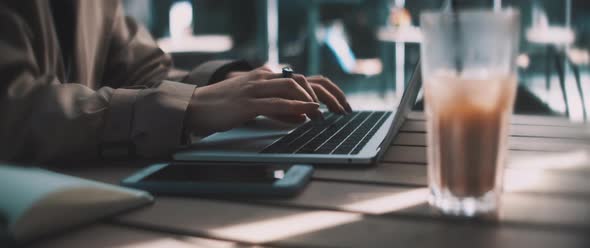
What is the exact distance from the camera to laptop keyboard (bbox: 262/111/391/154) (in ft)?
2.24

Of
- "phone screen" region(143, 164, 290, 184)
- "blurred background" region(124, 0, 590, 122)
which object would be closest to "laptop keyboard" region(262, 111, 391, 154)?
"phone screen" region(143, 164, 290, 184)

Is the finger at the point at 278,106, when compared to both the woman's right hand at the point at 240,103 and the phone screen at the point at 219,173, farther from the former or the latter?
the phone screen at the point at 219,173

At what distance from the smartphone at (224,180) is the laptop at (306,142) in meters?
0.07

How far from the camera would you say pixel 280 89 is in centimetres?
74

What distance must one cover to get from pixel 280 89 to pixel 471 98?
0.33 meters

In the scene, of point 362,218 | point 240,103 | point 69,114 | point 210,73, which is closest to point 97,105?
point 69,114

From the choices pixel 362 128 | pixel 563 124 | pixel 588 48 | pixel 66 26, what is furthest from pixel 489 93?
pixel 588 48

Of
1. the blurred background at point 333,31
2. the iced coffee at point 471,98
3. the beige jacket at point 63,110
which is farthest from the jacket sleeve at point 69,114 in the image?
the blurred background at point 333,31

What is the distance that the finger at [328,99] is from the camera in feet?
2.93

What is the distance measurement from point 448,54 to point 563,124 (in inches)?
21.8

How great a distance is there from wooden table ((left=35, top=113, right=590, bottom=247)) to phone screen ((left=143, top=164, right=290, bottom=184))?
3cm

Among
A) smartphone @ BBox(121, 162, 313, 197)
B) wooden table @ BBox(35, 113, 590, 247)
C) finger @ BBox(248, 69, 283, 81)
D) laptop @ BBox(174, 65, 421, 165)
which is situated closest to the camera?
wooden table @ BBox(35, 113, 590, 247)

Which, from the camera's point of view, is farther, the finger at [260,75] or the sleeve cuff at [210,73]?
the sleeve cuff at [210,73]

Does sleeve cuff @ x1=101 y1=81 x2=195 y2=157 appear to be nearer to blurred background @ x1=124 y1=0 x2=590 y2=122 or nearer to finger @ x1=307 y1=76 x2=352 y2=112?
finger @ x1=307 y1=76 x2=352 y2=112
